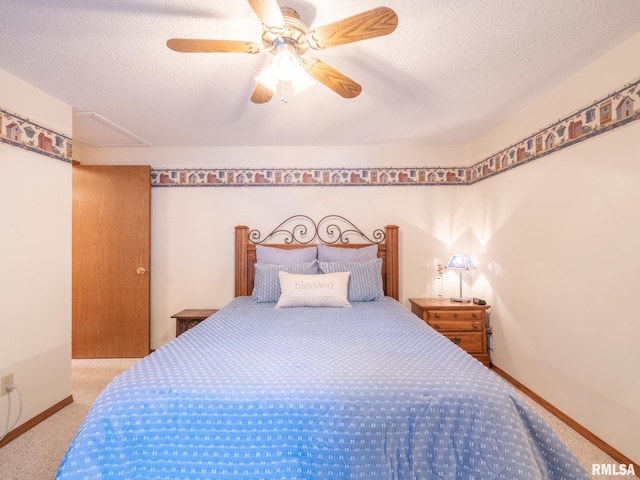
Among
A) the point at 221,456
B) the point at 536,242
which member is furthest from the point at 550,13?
the point at 221,456

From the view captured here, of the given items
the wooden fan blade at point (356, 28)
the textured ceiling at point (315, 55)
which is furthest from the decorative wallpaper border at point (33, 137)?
the wooden fan blade at point (356, 28)

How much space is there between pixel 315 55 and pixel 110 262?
117 inches

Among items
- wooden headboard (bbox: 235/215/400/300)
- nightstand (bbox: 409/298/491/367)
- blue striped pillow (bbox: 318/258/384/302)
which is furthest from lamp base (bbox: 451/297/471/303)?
blue striped pillow (bbox: 318/258/384/302)

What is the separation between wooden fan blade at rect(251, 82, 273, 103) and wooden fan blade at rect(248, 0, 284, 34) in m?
0.43

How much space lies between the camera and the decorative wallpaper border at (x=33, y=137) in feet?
6.41

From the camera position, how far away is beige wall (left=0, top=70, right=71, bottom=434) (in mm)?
1955

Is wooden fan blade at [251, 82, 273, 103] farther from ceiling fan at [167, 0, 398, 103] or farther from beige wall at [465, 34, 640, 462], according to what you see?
beige wall at [465, 34, 640, 462]

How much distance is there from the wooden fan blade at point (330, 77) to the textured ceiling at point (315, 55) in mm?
A: 243

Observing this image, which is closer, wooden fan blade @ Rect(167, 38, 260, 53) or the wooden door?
wooden fan blade @ Rect(167, 38, 260, 53)

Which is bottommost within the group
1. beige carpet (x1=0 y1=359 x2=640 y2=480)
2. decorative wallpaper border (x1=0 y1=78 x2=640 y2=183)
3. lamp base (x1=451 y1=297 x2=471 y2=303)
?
beige carpet (x1=0 y1=359 x2=640 y2=480)

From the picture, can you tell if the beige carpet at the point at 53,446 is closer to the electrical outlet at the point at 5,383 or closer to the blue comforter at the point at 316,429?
the electrical outlet at the point at 5,383

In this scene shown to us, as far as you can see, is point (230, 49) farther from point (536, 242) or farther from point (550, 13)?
point (536, 242)

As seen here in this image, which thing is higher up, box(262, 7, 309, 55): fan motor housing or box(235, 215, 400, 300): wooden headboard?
box(262, 7, 309, 55): fan motor housing

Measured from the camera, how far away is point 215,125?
2.77 m
